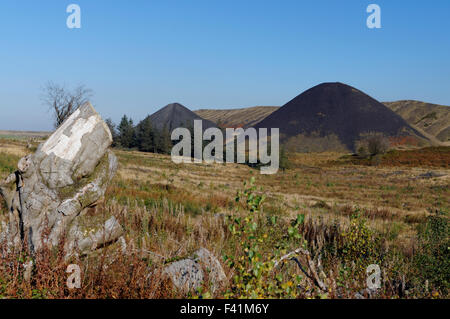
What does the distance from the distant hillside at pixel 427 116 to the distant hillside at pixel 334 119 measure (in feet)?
69.3

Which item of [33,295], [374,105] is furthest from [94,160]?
[374,105]

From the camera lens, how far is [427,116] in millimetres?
143250

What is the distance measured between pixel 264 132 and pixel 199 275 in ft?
335

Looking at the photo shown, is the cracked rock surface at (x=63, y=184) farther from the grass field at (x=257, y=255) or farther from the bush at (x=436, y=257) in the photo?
the bush at (x=436, y=257)

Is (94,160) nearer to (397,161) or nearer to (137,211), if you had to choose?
(137,211)

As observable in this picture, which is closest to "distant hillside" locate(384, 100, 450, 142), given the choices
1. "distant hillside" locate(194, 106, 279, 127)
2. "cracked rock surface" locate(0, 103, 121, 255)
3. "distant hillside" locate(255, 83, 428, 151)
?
"distant hillside" locate(255, 83, 428, 151)

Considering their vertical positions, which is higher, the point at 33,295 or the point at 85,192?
the point at 85,192

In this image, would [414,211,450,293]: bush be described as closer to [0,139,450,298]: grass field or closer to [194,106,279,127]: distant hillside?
[0,139,450,298]: grass field

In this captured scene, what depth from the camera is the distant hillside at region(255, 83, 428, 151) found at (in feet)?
315

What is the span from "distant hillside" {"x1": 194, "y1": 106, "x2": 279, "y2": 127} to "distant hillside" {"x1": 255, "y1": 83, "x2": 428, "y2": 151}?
41.5m

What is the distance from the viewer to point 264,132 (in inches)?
4146

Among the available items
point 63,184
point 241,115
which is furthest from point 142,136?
point 241,115

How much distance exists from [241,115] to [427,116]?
8140 centimetres
